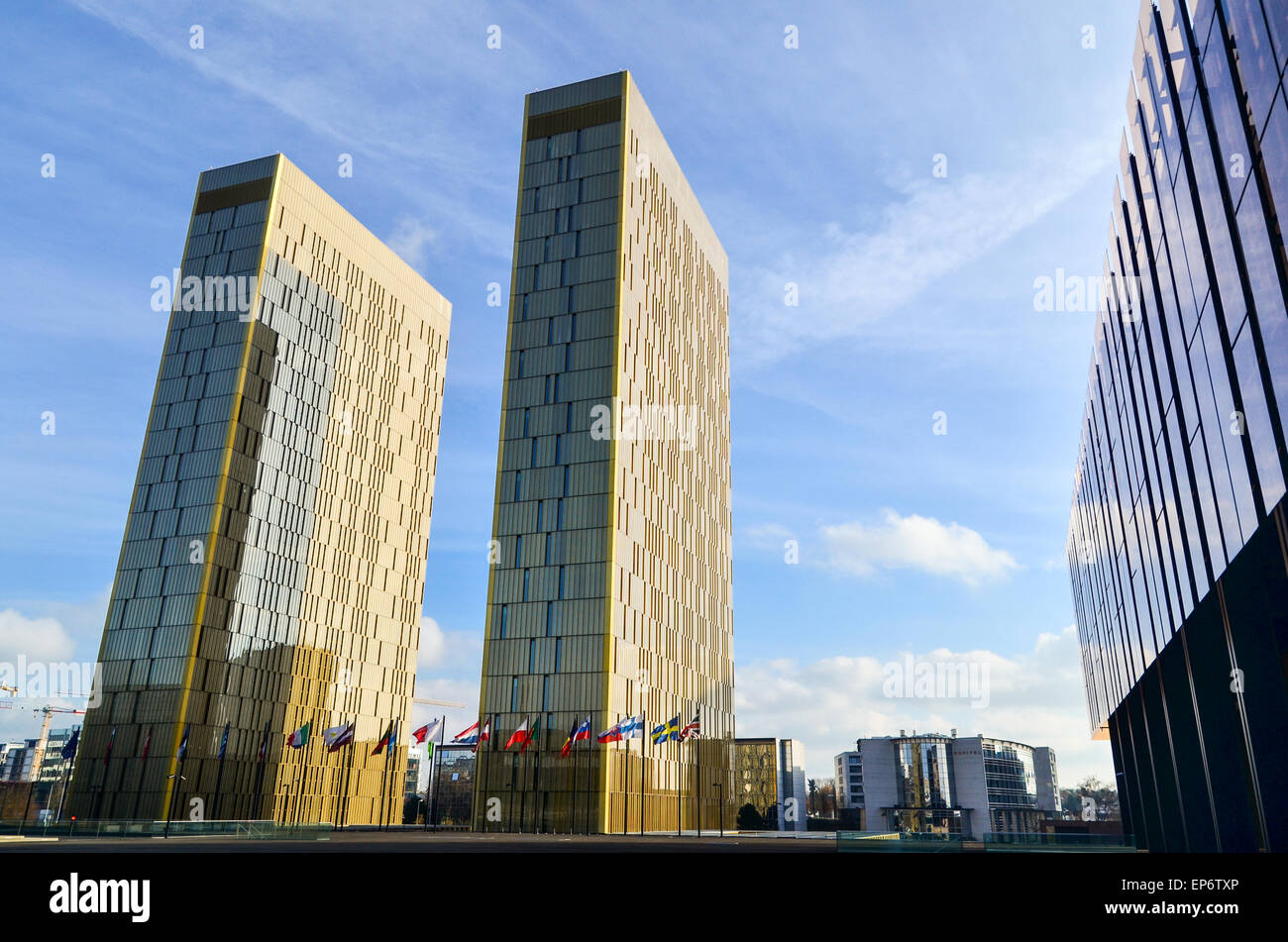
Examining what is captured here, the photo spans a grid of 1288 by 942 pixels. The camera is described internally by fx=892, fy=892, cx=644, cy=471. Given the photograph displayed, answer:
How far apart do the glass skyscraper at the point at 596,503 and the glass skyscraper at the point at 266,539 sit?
22.6m

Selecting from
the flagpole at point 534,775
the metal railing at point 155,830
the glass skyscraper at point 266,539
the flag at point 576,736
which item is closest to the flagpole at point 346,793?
the glass skyscraper at point 266,539

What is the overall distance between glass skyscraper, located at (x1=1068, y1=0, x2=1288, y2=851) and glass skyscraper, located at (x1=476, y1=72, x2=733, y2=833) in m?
38.6

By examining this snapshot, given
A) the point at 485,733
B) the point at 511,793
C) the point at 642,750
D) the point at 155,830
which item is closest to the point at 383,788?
the point at 511,793

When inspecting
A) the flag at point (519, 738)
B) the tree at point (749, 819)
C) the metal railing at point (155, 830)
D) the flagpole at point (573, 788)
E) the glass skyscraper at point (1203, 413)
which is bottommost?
the tree at point (749, 819)

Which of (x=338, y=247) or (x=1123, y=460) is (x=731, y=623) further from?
(x=1123, y=460)

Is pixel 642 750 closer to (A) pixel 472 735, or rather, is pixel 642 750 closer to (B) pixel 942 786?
(A) pixel 472 735

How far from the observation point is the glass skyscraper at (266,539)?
81.1 metres

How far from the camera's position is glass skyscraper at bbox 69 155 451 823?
81.1 meters

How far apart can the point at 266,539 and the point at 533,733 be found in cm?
4038

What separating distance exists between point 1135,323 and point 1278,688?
13.1 m

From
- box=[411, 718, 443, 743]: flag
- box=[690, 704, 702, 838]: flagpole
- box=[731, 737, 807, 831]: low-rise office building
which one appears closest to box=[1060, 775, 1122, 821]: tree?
box=[731, 737, 807, 831]: low-rise office building

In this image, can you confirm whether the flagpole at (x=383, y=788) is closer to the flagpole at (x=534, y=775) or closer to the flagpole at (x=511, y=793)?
the flagpole at (x=511, y=793)

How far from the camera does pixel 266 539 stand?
91375 millimetres
